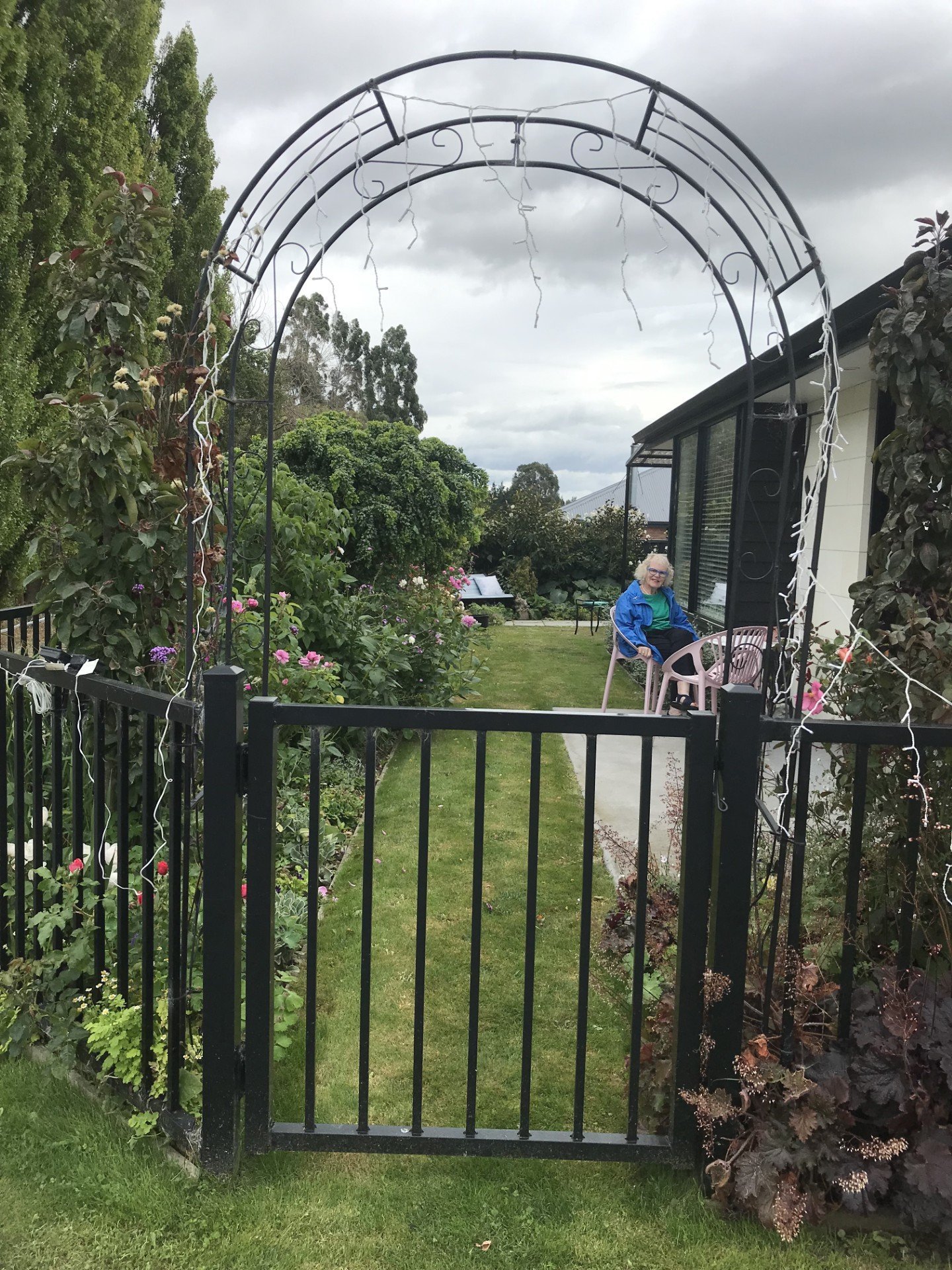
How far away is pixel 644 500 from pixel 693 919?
79.7 ft

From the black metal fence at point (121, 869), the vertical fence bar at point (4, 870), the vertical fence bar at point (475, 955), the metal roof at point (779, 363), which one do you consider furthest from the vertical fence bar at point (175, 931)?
the metal roof at point (779, 363)

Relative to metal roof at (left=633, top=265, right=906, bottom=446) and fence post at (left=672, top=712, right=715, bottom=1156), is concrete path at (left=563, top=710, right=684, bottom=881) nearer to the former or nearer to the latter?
fence post at (left=672, top=712, right=715, bottom=1156)

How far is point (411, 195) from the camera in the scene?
89.0 inches

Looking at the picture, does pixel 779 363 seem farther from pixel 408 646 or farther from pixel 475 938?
pixel 475 938

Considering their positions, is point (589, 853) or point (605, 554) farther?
point (605, 554)

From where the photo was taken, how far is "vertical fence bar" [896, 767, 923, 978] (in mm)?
2008

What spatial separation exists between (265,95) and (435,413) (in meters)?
31.7

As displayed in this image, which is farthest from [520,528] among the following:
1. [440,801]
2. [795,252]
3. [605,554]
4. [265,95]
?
[795,252]

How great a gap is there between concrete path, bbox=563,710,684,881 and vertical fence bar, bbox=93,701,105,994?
1658mm

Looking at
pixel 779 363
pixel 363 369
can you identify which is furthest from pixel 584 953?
pixel 363 369

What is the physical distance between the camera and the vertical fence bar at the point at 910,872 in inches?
79.0

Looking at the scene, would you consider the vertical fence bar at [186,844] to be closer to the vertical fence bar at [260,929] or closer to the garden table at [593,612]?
the vertical fence bar at [260,929]

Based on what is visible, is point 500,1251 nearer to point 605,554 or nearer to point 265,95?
point 265,95

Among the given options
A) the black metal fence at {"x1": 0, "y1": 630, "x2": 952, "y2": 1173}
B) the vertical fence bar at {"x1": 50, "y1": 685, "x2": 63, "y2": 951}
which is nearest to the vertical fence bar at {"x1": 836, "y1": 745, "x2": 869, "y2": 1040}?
the black metal fence at {"x1": 0, "y1": 630, "x2": 952, "y2": 1173}
